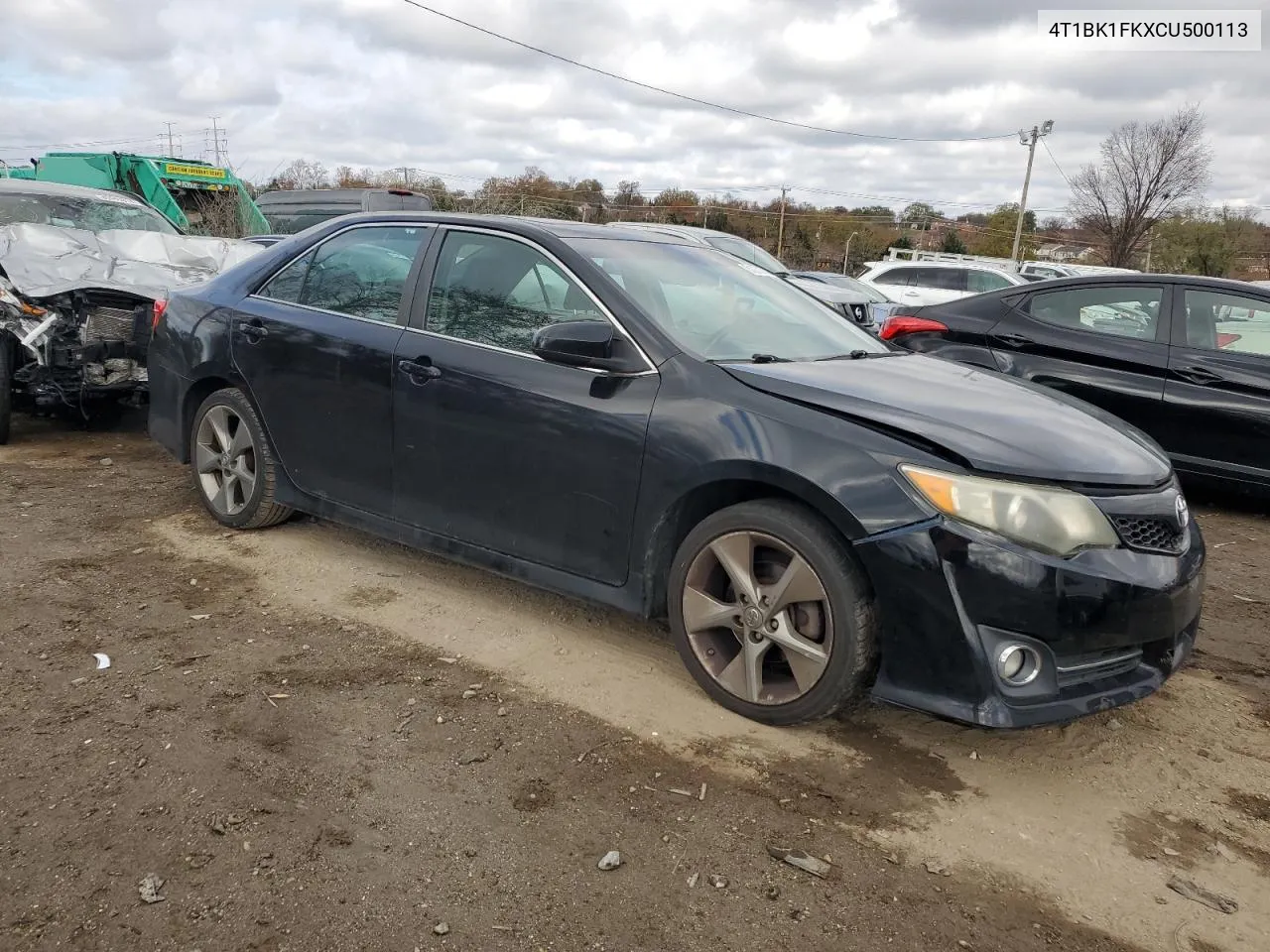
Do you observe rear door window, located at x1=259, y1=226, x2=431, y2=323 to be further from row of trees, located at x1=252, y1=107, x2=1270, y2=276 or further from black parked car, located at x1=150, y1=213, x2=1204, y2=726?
row of trees, located at x1=252, y1=107, x2=1270, y2=276

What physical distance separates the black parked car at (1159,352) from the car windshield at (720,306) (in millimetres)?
2680

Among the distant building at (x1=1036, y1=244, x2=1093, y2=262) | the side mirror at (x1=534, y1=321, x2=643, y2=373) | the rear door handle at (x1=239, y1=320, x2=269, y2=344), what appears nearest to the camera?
the side mirror at (x1=534, y1=321, x2=643, y2=373)

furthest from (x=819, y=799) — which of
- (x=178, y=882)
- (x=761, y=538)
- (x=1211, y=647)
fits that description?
(x=1211, y=647)

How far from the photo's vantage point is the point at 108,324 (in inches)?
259

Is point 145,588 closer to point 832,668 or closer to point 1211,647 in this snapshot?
point 832,668

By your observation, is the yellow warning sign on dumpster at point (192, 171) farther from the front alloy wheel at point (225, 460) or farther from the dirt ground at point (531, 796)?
the dirt ground at point (531, 796)

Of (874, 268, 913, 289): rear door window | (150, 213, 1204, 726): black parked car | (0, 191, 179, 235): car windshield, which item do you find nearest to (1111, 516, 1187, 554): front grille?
(150, 213, 1204, 726): black parked car

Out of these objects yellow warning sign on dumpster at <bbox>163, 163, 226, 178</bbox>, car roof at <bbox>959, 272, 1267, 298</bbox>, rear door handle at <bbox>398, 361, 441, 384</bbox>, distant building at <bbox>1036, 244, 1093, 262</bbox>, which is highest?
distant building at <bbox>1036, 244, 1093, 262</bbox>

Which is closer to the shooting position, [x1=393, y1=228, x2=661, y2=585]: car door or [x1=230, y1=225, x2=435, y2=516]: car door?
[x1=393, y1=228, x2=661, y2=585]: car door

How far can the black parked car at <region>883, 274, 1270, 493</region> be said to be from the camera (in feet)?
19.0

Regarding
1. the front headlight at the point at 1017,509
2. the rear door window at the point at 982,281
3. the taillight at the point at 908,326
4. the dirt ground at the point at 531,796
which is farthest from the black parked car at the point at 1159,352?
the rear door window at the point at 982,281

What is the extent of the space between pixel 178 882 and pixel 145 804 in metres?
0.39

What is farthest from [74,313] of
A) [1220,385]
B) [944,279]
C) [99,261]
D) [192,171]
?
[944,279]

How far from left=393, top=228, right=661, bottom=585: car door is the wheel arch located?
0.39 feet
